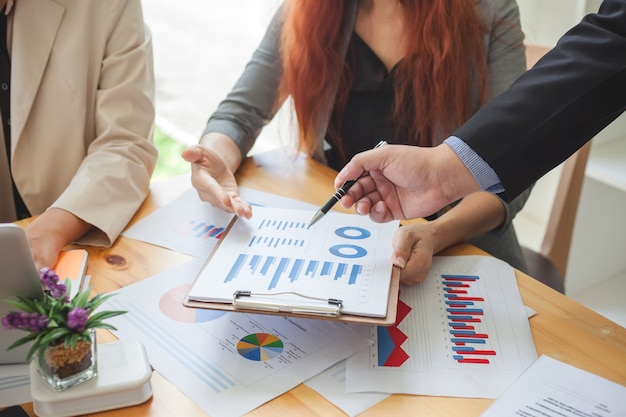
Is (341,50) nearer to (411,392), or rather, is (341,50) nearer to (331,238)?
(331,238)

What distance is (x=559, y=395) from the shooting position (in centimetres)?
81

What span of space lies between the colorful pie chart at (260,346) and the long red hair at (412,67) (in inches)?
24.6

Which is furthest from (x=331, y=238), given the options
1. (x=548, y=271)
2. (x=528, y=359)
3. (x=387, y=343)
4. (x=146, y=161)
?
(x=548, y=271)

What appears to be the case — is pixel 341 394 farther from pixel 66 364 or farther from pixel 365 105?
pixel 365 105

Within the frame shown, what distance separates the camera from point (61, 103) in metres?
1.32

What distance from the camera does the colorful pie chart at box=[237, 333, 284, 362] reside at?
88cm

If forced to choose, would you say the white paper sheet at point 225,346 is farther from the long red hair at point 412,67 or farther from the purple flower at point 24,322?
the long red hair at point 412,67

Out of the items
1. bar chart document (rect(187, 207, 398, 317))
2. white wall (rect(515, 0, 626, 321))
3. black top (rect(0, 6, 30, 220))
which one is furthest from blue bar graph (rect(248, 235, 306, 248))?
white wall (rect(515, 0, 626, 321))

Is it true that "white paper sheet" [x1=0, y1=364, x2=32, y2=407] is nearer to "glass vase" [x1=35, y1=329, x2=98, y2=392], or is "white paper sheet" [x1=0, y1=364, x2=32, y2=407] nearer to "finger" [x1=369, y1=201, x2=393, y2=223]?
"glass vase" [x1=35, y1=329, x2=98, y2=392]

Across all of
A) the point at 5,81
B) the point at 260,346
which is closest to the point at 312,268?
the point at 260,346

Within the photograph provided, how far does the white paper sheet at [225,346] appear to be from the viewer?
82 cm

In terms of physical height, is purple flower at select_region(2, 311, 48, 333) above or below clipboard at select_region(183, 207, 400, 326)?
above

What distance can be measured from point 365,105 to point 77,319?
Result: 90 cm

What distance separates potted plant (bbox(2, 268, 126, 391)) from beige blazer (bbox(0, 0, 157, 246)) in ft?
1.51
